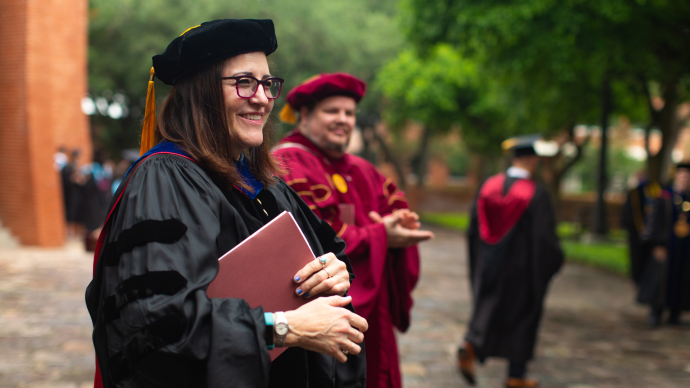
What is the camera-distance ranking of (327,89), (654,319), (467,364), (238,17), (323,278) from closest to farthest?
(323,278), (327,89), (467,364), (654,319), (238,17)

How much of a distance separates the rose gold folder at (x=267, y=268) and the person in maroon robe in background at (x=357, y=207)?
3.50 ft

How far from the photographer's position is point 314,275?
180cm

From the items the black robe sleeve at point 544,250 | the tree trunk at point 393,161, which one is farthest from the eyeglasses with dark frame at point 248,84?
the tree trunk at point 393,161

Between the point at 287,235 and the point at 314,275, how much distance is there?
16cm

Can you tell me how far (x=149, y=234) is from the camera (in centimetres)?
153

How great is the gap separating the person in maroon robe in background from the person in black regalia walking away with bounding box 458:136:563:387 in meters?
2.07

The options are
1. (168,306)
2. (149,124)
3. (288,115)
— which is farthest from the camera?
(288,115)

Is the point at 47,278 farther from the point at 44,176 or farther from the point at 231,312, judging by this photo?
the point at 231,312

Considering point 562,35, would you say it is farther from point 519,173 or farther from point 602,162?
point 602,162

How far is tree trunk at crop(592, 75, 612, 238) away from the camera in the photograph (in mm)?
13664

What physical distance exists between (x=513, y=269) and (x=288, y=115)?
2.80 metres

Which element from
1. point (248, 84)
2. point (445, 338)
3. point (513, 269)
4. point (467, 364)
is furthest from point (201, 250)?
point (445, 338)

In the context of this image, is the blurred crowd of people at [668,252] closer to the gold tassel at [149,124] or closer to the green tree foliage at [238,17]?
the gold tassel at [149,124]

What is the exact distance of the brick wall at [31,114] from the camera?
11.6m
